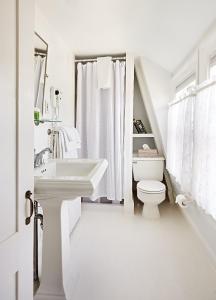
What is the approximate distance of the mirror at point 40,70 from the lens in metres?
1.93

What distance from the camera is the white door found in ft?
2.27

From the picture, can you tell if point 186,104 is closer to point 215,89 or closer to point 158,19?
point 215,89

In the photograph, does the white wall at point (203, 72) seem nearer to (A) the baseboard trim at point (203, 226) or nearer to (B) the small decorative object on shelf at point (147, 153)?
(A) the baseboard trim at point (203, 226)

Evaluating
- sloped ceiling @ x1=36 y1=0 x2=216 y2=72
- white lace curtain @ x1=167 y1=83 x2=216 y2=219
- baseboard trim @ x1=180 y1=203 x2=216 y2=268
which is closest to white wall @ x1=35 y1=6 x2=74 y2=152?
sloped ceiling @ x1=36 y1=0 x2=216 y2=72

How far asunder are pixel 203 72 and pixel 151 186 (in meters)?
1.55

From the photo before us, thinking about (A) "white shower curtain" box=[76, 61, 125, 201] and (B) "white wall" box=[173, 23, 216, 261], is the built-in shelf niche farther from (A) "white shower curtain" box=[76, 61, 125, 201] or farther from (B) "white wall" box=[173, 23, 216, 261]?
(B) "white wall" box=[173, 23, 216, 261]

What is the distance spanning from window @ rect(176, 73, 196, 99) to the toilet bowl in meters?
1.21

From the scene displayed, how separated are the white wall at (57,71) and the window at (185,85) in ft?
4.73

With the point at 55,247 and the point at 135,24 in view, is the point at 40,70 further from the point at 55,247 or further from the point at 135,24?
the point at 55,247

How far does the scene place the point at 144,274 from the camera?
1.83 metres

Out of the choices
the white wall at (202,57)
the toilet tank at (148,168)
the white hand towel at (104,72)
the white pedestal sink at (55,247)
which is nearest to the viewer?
the white pedestal sink at (55,247)

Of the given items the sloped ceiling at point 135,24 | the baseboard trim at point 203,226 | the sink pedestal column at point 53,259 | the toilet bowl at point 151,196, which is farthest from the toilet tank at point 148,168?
the sink pedestal column at point 53,259

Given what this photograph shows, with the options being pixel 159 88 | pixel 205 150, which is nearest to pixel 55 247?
pixel 205 150

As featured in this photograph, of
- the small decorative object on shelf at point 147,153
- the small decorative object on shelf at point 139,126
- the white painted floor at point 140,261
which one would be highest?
the small decorative object on shelf at point 139,126
